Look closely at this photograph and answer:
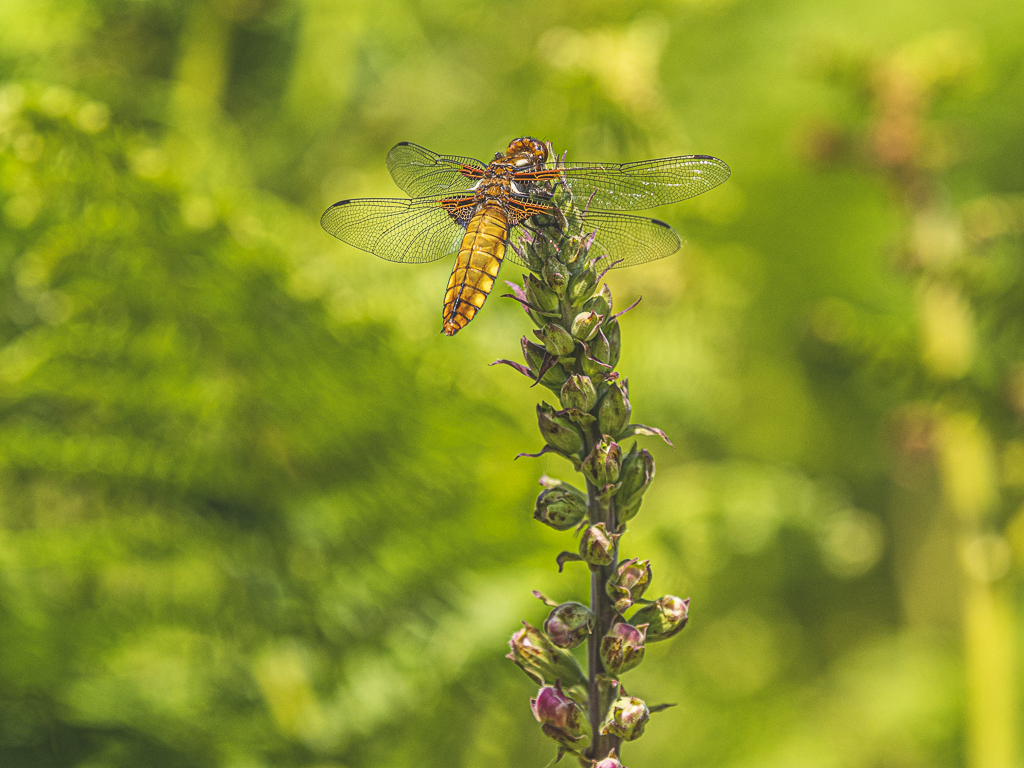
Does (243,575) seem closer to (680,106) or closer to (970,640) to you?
(970,640)

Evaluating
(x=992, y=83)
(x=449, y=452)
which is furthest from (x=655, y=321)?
(x=992, y=83)

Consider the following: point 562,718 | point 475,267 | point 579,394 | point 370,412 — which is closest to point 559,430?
point 579,394

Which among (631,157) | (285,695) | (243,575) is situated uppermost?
(631,157)

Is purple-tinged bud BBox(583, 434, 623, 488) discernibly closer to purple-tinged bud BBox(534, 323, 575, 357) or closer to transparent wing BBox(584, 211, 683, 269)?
purple-tinged bud BBox(534, 323, 575, 357)

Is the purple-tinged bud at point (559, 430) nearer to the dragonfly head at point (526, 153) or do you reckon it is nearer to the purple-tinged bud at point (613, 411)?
the purple-tinged bud at point (613, 411)

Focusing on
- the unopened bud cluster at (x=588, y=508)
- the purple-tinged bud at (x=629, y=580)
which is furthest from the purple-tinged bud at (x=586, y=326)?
the purple-tinged bud at (x=629, y=580)

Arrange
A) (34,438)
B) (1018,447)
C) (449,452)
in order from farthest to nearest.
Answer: (1018,447)
(449,452)
(34,438)
